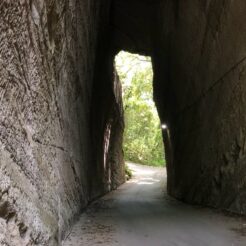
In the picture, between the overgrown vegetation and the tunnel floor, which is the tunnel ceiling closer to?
the tunnel floor

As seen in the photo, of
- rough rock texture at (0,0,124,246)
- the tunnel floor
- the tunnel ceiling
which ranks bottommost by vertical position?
the tunnel floor

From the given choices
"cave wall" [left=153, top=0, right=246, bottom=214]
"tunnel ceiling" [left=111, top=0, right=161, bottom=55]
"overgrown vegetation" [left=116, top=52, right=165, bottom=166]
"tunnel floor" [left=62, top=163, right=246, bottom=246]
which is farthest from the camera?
"overgrown vegetation" [left=116, top=52, right=165, bottom=166]

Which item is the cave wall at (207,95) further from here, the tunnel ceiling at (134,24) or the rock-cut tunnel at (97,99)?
the tunnel ceiling at (134,24)

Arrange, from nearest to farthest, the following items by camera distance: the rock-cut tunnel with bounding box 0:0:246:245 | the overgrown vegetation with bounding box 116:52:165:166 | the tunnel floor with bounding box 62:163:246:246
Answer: the rock-cut tunnel with bounding box 0:0:246:245
the tunnel floor with bounding box 62:163:246:246
the overgrown vegetation with bounding box 116:52:165:166

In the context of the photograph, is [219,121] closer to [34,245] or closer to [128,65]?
[34,245]

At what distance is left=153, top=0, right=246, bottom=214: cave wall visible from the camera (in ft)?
32.1

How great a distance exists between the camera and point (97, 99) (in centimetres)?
1688

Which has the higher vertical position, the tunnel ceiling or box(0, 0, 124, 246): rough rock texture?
the tunnel ceiling

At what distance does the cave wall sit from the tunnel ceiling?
1063 millimetres

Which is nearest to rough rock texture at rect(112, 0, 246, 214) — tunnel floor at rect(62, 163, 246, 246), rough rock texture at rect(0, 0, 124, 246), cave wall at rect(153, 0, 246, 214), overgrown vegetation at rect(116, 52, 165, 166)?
cave wall at rect(153, 0, 246, 214)

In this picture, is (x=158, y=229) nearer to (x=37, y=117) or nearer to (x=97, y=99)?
(x=37, y=117)

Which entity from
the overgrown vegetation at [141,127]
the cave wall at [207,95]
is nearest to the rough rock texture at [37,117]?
the cave wall at [207,95]

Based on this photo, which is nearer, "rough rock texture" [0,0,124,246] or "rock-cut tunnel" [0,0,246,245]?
"rough rock texture" [0,0,124,246]

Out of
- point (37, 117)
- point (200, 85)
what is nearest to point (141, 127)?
point (200, 85)
